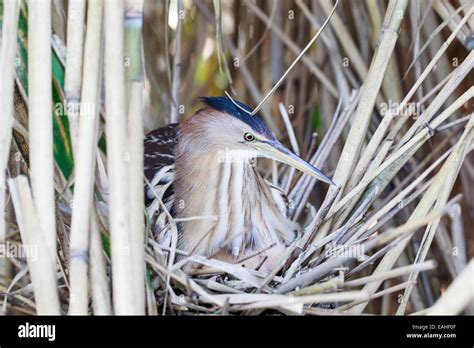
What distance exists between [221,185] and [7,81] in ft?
1.83

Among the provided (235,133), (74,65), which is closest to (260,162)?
(235,133)

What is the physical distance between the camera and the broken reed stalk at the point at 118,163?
3.23ft

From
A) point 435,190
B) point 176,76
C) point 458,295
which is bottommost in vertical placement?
point 458,295

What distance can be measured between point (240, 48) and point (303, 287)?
811 mm

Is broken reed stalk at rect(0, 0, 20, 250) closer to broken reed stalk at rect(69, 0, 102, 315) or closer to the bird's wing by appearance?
broken reed stalk at rect(69, 0, 102, 315)

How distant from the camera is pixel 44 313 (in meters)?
1.04

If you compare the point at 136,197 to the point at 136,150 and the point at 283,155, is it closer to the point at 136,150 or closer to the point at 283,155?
the point at 136,150

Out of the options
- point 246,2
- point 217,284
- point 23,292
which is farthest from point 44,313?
point 246,2

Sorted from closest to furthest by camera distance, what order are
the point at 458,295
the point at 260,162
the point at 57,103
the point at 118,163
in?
the point at 458,295
the point at 118,163
the point at 57,103
the point at 260,162

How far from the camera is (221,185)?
60.5 inches

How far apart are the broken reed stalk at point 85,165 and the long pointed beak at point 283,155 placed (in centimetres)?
46

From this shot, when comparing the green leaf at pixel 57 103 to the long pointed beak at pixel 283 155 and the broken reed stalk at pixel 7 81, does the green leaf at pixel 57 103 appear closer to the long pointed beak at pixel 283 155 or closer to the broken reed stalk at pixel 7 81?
the broken reed stalk at pixel 7 81
